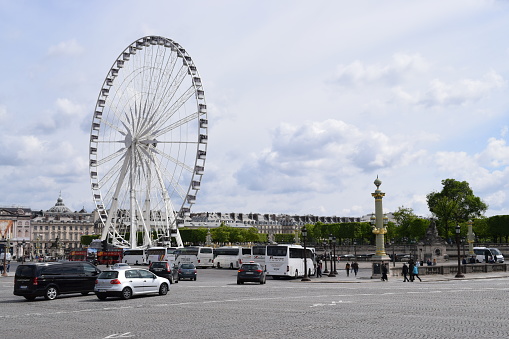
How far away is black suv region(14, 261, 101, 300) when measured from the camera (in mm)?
28547

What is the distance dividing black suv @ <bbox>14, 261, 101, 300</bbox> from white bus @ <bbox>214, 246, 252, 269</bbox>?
134ft

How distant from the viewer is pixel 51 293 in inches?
1144

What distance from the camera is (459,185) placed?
127m

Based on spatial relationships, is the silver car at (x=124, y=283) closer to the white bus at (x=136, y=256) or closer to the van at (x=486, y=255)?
the white bus at (x=136, y=256)

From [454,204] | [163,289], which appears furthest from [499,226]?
[163,289]

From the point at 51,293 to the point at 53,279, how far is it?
67 cm

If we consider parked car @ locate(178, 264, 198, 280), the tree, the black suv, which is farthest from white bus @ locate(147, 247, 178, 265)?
the tree

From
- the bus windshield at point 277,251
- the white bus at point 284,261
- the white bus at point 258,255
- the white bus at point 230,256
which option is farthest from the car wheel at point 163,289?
the white bus at point 230,256

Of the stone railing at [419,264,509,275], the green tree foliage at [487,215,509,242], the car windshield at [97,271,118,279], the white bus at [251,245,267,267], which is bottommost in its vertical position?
the stone railing at [419,264,509,275]

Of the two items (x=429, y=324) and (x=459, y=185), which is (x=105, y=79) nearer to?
(x=429, y=324)

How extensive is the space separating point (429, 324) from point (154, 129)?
57168mm

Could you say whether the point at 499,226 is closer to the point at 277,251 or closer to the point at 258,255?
the point at 258,255

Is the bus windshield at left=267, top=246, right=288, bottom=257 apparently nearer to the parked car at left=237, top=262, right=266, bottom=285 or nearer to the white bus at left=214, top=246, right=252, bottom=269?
the parked car at left=237, top=262, right=266, bottom=285

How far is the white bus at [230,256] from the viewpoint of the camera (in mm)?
71625
